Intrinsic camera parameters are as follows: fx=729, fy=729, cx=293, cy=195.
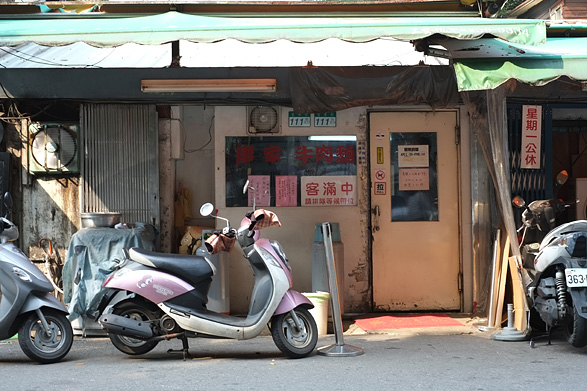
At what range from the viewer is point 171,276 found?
22.5 ft

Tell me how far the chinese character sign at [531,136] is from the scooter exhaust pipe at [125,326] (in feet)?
16.8

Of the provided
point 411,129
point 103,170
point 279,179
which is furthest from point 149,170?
point 411,129

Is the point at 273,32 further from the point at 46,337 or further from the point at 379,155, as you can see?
the point at 46,337

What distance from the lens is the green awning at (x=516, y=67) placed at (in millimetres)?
7301

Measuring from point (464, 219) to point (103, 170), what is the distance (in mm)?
4724

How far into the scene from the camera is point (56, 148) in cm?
924

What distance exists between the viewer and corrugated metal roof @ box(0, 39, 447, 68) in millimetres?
8977

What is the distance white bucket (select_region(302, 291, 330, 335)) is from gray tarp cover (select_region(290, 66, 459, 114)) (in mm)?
2165

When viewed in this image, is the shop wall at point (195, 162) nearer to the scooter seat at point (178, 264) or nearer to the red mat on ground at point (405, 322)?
the red mat on ground at point (405, 322)

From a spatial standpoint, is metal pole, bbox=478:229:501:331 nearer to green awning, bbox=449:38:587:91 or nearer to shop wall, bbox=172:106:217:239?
green awning, bbox=449:38:587:91

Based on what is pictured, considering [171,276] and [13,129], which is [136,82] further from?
[171,276]

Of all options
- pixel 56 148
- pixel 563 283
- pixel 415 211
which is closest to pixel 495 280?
pixel 563 283

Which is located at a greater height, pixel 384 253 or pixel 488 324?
pixel 384 253

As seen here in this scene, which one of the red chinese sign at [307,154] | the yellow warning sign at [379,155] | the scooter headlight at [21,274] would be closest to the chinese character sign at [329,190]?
the red chinese sign at [307,154]
